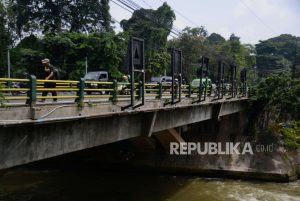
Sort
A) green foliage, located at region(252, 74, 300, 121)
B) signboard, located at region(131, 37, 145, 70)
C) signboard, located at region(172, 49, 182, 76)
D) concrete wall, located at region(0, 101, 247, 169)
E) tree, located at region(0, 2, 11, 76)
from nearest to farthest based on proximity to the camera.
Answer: concrete wall, located at region(0, 101, 247, 169) → signboard, located at region(131, 37, 145, 70) → signboard, located at region(172, 49, 182, 76) → green foliage, located at region(252, 74, 300, 121) → tree, located at region(0, 2, 11, 76)

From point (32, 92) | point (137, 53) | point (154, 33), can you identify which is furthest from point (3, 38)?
point (32, 92)

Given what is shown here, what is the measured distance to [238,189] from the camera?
903 inches

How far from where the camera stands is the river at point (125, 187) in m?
20.6

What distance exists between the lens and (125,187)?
22.8 meters

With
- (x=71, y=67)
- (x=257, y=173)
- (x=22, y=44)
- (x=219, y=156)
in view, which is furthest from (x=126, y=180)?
(x=22, y=44)

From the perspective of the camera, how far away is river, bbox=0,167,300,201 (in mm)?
20625

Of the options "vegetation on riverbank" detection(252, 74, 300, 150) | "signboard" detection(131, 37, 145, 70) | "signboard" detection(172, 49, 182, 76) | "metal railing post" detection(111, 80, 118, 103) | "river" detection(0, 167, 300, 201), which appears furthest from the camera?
"vegetation on riverbank" detection(252, 74, 300, 150)

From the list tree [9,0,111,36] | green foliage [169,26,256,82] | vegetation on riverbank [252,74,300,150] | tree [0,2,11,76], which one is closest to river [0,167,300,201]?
vegetation on riverbank [252,74,300,150]

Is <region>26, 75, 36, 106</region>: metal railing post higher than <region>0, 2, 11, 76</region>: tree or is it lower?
lower

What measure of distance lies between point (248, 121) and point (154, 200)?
55.9ft

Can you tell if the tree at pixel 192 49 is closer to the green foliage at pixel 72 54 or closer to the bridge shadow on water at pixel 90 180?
the green foliage at pixel 72 54

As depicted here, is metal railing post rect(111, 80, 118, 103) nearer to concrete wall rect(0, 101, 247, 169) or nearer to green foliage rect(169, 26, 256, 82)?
concrete wall rect(0, 101, 247, 169)

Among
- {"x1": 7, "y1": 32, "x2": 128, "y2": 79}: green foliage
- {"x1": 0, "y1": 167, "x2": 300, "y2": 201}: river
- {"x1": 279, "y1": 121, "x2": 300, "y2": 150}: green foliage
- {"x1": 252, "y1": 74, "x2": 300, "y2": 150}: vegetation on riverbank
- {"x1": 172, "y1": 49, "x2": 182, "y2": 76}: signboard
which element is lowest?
{"x1": 0, "y1": 167, "x2": 300, "y2": 201}: river


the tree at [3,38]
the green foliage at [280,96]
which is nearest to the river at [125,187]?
the green foliage at [280,96]
